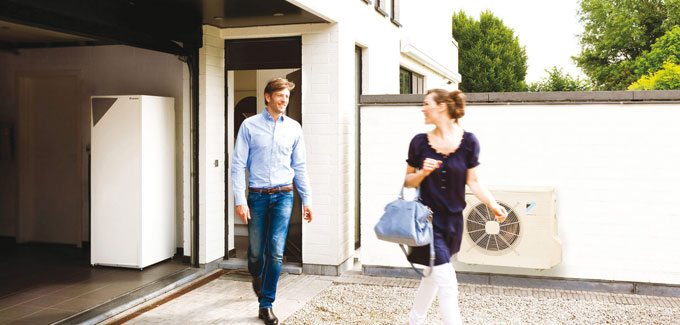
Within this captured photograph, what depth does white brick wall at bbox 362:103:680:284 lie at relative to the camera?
6410mm

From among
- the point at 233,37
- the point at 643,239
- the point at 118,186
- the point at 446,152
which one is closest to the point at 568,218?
the point at 643,239

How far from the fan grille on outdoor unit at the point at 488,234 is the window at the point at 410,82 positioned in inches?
246

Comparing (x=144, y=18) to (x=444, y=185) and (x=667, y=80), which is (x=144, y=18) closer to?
(x=444, y=185)

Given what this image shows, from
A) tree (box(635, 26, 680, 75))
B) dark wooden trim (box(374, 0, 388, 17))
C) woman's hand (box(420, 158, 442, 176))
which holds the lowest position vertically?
woman's hand (box(420, 158, 442, 176))

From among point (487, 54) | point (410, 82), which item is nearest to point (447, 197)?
point (410, 82)

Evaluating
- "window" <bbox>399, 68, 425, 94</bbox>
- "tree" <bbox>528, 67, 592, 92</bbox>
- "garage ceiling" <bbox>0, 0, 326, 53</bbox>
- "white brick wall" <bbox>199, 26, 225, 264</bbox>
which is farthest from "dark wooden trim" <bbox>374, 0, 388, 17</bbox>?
"tree" <bbox>528, 67, 592, 92</bbox>

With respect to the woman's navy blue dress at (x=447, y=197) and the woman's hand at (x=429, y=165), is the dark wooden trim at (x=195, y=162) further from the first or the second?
the woman's hand at (x=429, y=165)

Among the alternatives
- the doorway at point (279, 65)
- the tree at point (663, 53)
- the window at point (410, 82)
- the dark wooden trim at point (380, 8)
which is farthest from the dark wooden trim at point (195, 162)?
the tree at point (663, 53)

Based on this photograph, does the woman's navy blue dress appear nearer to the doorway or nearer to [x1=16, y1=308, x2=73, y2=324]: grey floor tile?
[x1=16, y1=308, x2=73, y2=324]: grey floor tile

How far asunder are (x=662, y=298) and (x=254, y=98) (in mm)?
5680

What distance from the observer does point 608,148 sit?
652 centimetres

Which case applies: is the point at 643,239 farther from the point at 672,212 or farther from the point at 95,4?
the point at 95,4

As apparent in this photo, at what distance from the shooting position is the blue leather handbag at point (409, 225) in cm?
412

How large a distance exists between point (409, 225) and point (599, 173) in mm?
3139
